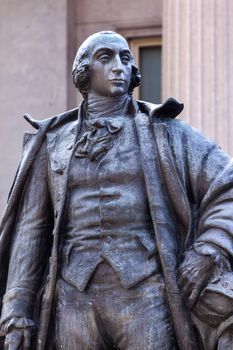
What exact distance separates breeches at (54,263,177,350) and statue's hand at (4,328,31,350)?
0.14 metres

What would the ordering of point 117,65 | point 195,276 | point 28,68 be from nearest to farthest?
point 195,276
point 117,65
point 28,68

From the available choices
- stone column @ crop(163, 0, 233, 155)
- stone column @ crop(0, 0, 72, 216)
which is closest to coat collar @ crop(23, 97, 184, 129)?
stone column @ crop(163, 0, 233, 155)

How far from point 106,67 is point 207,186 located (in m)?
0.81

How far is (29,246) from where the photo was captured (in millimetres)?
6793

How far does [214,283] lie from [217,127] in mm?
7350

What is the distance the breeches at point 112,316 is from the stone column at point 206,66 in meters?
7.13

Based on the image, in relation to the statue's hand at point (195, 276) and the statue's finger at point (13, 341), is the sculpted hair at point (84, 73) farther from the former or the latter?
the statue's finger at point (13, 341)

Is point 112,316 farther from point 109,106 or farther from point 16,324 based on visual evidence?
point 109,106

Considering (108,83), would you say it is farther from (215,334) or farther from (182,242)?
(215,334)

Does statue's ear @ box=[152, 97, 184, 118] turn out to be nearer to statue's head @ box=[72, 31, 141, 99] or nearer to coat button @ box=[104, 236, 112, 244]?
statue's head @ box=[72, 31, 141, 99]

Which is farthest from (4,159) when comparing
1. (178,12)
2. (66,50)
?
(178,12)

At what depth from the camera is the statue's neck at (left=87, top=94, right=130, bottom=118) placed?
6875mm

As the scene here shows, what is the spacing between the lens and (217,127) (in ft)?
44.6

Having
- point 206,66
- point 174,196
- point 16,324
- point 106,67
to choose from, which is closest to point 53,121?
point 106,67
